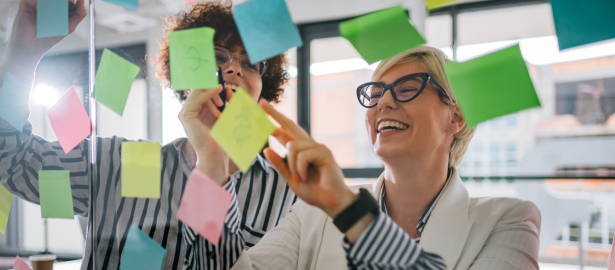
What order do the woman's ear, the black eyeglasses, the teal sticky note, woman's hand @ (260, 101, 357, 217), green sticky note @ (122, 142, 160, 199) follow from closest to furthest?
1. the teal sticky note
2. woman's hand @ (260, 101, 357, 217)
3. green sticky note @ (122, 142, 160, 199)
4. the black eyeglasses
5. the woman's ear

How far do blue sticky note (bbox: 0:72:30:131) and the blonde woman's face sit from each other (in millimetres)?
775

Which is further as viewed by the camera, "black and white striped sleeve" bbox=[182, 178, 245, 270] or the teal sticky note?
"black and white striped sleeve" bbox=[182, 178, 245, 270]

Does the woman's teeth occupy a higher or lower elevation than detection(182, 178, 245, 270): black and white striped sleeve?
higher

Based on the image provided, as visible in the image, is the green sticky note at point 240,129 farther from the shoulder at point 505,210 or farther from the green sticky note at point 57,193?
the shoulder at point 505,210

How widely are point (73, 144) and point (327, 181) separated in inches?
20.7

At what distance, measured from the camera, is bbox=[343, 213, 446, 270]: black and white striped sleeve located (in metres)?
0.60

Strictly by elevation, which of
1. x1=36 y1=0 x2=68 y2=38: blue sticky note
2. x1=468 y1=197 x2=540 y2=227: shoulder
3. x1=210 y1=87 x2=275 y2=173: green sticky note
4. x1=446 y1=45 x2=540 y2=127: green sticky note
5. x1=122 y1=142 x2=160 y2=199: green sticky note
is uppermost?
x1=36 y1=0 x2=68 y2=38: blue sticky note

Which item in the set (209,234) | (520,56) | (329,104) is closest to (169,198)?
(209,234)

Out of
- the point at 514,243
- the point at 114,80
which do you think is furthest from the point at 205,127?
the point at 514,243

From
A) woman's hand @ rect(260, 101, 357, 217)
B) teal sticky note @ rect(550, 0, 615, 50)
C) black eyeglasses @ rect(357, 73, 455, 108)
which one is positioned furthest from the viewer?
black eyeglasses @ rect(357, 73, 455, 108)

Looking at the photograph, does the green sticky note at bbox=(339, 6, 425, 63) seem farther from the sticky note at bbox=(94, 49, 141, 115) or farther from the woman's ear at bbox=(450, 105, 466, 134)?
the woman's ear at bbox=(450, 105, 466, 134)

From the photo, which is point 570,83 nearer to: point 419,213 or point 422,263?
point 419,213

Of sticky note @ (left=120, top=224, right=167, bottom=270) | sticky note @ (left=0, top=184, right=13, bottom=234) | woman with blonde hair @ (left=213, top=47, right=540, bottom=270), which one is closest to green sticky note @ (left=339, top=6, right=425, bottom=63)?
woman with blonde hair @ (left=213, top=47, right=540, bottom=270)

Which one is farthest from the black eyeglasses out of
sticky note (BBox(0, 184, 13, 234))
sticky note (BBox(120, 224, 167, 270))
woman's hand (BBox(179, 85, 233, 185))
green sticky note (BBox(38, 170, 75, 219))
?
sticky note (BBox(0, 184, 13, 234))
